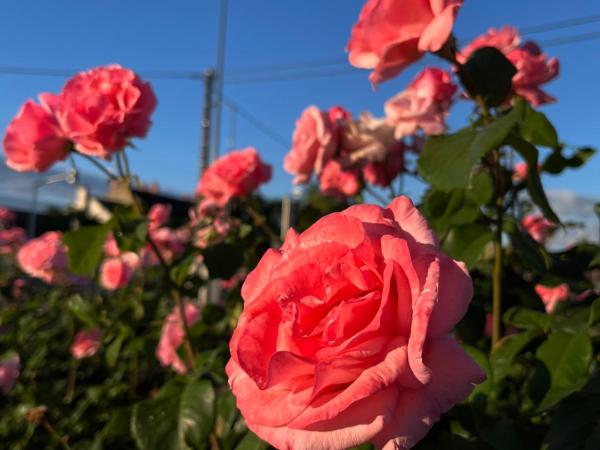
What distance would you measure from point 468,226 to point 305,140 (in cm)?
58

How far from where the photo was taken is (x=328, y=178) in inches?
55.3

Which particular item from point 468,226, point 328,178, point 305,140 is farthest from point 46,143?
point 468,226

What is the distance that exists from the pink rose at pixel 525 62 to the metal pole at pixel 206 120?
339 centimetres

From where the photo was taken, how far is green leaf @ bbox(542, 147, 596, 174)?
35.8 inches

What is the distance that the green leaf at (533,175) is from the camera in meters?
0.61

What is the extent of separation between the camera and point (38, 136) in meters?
1.03

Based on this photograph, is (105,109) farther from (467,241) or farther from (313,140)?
(467,241)

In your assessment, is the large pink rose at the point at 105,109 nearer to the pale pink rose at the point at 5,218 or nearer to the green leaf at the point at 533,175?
the green leaf at the point at 533,175

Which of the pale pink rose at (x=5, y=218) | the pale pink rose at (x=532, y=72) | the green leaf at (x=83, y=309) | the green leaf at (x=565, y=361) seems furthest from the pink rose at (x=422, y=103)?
the pale pink rose at (x=5, y=218)

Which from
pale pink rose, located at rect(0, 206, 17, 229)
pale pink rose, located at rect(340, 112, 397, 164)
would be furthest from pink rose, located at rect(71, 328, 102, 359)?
pale pink rose, located at rect(0, 206, 17, 229)

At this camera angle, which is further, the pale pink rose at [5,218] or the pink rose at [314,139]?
the pale pink rose at [5,218]

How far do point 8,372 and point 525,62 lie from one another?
1567mm

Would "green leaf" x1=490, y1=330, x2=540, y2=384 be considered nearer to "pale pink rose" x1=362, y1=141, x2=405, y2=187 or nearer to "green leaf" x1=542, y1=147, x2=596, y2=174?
"green leaf" x1=542, y1=147, x2=596, y2=174

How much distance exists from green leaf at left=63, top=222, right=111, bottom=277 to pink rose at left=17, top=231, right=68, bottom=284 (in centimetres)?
117
